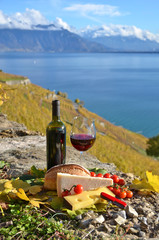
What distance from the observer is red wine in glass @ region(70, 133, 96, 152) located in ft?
8.10

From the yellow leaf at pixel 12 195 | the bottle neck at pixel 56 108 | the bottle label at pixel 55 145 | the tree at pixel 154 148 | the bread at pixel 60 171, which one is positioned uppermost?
the bottle neck at pixel 56 108

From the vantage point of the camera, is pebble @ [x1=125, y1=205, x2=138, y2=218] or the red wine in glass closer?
pebble @ [x1=125, y1=205, x2=138, y2=218]

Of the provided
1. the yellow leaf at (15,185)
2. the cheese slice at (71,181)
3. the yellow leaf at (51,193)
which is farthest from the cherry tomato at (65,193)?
the yellow leaf at (15,185)

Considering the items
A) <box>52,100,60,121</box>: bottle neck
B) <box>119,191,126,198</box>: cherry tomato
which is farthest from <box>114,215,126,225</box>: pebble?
<box>52,100,60,121</box>: bottle neck

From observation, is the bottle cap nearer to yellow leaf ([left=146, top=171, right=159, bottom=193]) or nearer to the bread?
the bread

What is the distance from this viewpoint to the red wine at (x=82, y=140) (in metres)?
2.47

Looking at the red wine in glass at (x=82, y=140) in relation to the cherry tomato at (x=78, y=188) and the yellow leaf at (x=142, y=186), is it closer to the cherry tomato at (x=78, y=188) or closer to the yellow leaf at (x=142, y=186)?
the yellow leaf at (x=142, y=186)

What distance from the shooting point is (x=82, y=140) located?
2467 mm

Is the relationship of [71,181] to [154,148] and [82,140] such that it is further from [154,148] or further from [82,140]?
[154,148]

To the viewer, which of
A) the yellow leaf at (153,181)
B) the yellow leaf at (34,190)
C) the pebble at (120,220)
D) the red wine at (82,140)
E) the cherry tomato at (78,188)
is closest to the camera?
the pebble at (120,220)

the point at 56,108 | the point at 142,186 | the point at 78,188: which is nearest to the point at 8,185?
the point at 78,188

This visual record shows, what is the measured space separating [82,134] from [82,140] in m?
0.07

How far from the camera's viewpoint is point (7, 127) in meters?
4.63

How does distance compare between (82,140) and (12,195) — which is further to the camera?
(82,140)
